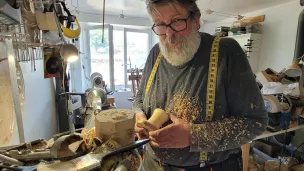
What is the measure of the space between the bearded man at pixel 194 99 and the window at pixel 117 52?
3669 millimetres

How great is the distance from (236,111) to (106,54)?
4.05 meters

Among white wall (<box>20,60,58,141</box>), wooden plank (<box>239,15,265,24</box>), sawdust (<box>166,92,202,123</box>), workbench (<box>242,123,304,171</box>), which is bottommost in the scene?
workbench (<box>242,123,304,171</box>)

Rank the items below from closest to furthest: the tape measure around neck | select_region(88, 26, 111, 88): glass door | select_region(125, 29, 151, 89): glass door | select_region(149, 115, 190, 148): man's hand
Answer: select_region(149, 115, 190, 148): man's hand < the tape measure around neck < select_region(88, 26, 111, 88): glass door < select_region(125, 29, 151, 89): glass door

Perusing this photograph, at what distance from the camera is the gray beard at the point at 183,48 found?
0.76 m

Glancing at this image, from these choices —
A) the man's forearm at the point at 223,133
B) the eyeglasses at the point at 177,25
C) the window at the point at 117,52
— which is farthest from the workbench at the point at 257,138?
the window at the point at 117,52

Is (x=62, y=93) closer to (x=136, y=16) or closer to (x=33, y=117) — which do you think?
(x=33, y=117)

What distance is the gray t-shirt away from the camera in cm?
64

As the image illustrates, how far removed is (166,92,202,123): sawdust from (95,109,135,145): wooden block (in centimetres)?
29

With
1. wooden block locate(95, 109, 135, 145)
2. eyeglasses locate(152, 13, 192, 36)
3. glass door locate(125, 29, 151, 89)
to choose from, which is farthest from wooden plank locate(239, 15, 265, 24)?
wooden block locate(95, 109, 135, 145)

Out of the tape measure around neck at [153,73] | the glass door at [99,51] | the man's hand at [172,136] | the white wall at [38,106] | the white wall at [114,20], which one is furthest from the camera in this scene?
the glass door at [99,51]

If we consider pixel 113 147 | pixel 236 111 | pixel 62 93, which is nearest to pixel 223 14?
Answer: pixel 62 93

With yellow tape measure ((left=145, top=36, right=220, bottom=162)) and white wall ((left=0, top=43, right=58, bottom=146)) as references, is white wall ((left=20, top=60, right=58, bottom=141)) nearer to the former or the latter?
white wall ((left=0, top=43, right=58, bottom=146))

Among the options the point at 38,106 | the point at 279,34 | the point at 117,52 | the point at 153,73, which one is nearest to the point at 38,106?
the point at 38,106

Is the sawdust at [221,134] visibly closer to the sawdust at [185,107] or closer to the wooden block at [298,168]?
the sawdust at [185,107]
